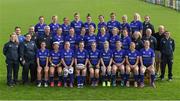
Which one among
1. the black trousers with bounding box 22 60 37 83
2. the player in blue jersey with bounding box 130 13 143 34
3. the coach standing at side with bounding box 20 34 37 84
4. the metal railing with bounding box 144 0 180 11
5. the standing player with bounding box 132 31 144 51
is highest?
the metal railing with bounding box 144 0 180 11

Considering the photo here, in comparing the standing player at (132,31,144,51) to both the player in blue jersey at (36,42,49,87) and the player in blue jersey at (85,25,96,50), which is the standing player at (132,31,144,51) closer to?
the player in blue jersey at (85,25,96,50)

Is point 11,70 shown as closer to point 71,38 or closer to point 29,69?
point 29,69

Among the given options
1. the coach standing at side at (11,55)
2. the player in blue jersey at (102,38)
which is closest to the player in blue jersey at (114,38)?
the player in blue jersey at (102,38)

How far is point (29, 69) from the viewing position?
14539mm

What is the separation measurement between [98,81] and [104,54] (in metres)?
0.88

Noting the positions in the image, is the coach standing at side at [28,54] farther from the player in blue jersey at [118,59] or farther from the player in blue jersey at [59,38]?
the player in blue jersey at [118,59]

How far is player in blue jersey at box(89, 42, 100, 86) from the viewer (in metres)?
14.0

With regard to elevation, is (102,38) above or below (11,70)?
above

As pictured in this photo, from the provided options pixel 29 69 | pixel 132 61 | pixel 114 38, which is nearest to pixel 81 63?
pixel 114 38

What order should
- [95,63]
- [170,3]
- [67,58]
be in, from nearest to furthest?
[67,58] < [95,63] < [170,3]

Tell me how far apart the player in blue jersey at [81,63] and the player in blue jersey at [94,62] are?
155mm

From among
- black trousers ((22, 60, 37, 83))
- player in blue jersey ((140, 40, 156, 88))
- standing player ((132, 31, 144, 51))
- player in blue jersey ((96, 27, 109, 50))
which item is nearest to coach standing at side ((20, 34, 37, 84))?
black trousers ((22, 60, 37, 83))

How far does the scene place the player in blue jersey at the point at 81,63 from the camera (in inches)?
549

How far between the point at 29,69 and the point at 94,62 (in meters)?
2.02
